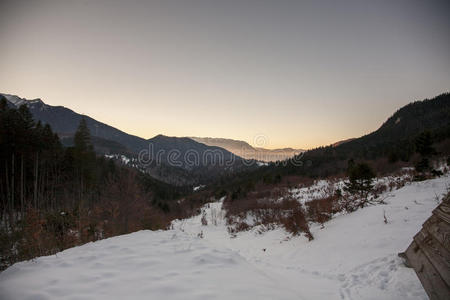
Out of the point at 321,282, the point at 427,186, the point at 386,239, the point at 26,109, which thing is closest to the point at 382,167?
the point at 427,186

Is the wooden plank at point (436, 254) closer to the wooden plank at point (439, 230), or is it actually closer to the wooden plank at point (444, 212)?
the wooden plank at point (439, 230)

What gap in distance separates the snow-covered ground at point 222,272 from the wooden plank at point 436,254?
0.57m

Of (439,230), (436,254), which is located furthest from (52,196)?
(439,230)

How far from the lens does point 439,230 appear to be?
9.98 ft

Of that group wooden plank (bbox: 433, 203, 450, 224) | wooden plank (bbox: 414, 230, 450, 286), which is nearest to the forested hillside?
wooden plank (bbox: 414, 230, 450, 286)

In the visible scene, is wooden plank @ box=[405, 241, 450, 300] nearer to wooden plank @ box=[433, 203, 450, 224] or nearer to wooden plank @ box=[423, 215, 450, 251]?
wooden plank @ box=[423, 215, 450, 251]

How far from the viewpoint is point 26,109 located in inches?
1041

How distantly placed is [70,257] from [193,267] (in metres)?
3.08

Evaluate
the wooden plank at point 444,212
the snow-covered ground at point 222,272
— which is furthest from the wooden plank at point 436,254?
the snow-covered ground at point 222,272

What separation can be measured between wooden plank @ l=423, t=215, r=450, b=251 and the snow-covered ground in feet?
2.85

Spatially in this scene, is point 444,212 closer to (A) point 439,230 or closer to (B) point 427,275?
(A) point 439,230

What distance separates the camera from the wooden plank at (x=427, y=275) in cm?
245

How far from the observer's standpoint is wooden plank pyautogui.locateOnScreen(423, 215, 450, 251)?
2777 millimetres

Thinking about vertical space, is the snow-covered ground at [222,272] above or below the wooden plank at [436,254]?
below
